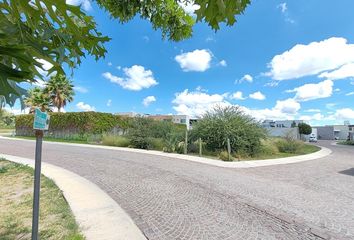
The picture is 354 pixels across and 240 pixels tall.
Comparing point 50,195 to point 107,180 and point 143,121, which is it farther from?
point 143,121

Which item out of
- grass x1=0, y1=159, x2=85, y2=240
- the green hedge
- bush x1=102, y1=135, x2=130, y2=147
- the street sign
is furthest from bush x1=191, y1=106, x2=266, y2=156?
the street sign

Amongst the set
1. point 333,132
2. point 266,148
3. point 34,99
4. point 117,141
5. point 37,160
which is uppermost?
point 333,132

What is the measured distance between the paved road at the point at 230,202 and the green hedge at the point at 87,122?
53.9 feet

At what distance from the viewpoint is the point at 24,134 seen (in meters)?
33.5

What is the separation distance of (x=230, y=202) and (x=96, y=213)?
3.02m

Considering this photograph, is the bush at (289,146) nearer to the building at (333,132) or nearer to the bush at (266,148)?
the bush at (266,148)

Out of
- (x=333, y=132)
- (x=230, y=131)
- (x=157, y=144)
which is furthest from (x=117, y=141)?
(x=333, y=132)

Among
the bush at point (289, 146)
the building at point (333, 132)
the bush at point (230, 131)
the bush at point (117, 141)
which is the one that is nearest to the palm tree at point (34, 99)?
the bush at point (230, 131)

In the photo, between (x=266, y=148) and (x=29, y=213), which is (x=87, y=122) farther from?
(x=29, y=213)

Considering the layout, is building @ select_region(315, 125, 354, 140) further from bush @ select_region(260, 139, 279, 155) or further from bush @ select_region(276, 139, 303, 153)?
bush @ select_region(260, 139, 279, 155)

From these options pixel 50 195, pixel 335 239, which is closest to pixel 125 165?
pixel 50 195

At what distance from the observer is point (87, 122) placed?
84.9 feet

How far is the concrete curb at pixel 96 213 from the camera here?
4.05m

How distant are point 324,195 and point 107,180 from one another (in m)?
6.35
